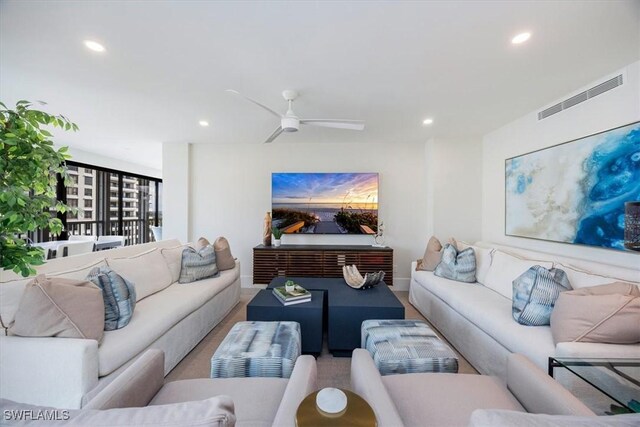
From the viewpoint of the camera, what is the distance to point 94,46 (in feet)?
6.12

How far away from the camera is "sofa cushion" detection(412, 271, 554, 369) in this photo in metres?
1.62

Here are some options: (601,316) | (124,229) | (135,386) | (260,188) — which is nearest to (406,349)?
(601,316)

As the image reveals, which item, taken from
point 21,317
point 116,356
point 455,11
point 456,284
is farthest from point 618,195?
point 21,317

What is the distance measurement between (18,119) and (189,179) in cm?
331

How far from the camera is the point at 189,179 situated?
4.39 metres

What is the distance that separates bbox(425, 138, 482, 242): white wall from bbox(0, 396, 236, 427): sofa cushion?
13.1 feet

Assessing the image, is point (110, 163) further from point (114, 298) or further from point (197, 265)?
point (114, 298)

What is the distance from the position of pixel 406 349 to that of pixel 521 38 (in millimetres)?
2237

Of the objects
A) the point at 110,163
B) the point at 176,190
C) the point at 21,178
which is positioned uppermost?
the point at 110,163

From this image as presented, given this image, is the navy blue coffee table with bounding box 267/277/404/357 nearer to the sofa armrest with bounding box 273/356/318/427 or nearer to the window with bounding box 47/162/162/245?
the sofa armrest with bounding box 273/356/318/427

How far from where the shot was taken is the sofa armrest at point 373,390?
90cm

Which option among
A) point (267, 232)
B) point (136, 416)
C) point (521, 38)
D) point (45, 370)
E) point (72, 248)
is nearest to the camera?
point (136, 416)

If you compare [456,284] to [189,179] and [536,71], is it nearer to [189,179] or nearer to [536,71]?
[536,71]

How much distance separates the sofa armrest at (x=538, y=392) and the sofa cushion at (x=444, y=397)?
6 centimetres
